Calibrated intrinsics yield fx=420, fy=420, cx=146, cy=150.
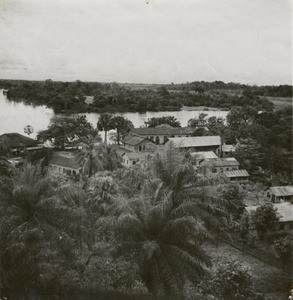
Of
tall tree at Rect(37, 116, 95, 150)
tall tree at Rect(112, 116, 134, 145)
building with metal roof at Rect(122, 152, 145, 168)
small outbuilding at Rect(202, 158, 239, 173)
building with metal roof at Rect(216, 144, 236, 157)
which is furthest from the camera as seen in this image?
tall tree at Rect(112, 116, 134, 145)

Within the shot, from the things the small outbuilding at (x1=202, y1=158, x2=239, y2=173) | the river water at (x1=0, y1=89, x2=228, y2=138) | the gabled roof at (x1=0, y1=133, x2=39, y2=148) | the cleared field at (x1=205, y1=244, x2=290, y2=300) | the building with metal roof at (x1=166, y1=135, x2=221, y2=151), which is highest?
the river water at (x1=0, y1=89, x2=228, y2=138)

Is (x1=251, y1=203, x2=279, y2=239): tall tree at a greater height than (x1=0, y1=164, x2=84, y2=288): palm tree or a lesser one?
lesser

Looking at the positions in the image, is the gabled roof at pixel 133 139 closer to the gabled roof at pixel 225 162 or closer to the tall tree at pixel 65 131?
the tall tree at pixel 65 131

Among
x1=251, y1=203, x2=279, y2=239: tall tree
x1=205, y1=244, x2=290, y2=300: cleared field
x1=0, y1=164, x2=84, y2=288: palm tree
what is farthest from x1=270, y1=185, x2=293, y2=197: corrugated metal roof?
x1=0, y1=164, x2=84, y2=288: palm tree

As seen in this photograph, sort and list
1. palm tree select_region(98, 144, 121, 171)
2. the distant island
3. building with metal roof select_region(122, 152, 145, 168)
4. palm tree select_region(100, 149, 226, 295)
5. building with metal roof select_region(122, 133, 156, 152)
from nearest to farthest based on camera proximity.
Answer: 1. palm tree select_region(100, 149, 226, 295)
2. palm tree select_region(98, 144, 121, 171)
3. building with metal roof select_region(122, 152, 145, 168)
4. building with metal roof select_region(122, 133, 156, 152)
5. the distant island

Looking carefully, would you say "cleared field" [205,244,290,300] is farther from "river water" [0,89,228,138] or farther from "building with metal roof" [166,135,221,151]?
"river water" [0,89,228,138]

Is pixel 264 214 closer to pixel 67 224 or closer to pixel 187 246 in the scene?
pixel 187 246
